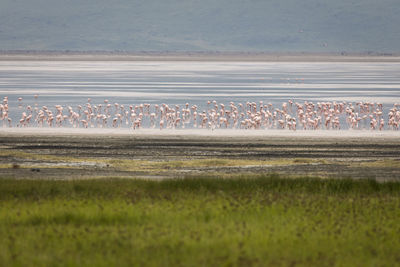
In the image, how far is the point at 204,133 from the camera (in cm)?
4247

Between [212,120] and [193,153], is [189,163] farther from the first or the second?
[212,120]

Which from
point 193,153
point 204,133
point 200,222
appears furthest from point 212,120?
point 200,222

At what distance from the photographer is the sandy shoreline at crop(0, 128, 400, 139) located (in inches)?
1626

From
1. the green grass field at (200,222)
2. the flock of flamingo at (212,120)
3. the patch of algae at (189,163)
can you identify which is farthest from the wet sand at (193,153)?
the green grass field at (200,222)

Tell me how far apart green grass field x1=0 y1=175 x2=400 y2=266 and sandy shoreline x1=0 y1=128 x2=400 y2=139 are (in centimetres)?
1948

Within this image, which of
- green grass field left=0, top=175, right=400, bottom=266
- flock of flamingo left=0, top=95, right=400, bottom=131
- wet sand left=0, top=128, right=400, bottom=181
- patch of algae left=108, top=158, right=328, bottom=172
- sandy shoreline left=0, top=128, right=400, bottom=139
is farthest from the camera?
flock of flamingo left=0, top=95, right=400, bottom=131

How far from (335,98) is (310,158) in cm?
3518

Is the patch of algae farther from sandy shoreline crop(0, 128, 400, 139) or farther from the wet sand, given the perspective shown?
sandy shoreline crop(0, 128, 400, 139)

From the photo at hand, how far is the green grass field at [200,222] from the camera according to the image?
44.0ft

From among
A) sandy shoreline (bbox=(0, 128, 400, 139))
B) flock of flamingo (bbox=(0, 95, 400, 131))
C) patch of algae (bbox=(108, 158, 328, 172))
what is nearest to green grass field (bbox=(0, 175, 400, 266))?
patch of algae (bbox=(108, 158, 328, 172))

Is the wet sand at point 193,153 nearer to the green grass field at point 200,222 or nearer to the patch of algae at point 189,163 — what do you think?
the patch of algae at point 189,163

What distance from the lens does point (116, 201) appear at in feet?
61.5

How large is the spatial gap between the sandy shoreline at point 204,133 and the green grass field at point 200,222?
63.9 feet

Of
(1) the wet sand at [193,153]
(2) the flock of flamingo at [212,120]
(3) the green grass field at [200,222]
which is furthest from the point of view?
(2) the flock of flamingo at [212,120]
